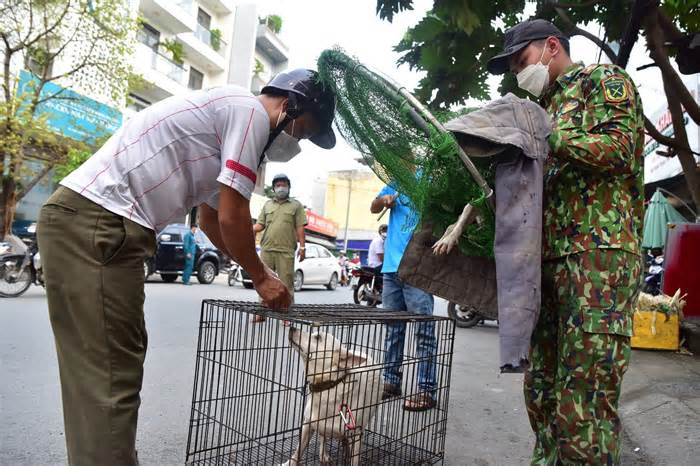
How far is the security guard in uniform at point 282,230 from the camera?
6906 mm

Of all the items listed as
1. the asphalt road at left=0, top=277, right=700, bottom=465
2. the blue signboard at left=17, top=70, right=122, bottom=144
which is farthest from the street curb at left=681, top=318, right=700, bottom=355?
the blue signboard at left=17, top=70, right=122, bottom=144

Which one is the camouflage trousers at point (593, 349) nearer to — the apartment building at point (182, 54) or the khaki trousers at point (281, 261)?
the khaki trousers at point (281, 261)

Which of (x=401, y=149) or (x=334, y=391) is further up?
(x=401, y=149)

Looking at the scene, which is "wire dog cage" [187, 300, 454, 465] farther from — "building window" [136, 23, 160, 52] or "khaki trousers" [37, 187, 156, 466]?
"building window" [136, 23, 160, 52]

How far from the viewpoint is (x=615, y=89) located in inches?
69.5

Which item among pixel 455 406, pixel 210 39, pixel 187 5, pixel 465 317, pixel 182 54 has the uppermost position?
pixel 187 5

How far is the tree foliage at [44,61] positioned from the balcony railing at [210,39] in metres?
10.7

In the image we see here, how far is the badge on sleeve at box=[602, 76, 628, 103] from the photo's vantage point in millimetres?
1743

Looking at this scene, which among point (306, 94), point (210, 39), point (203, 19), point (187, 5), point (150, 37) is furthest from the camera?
point (203, 19)

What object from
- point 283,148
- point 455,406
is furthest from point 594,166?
point 455,406

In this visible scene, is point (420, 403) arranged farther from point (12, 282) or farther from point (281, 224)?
point (12, 282)

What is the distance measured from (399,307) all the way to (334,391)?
5.18 ft

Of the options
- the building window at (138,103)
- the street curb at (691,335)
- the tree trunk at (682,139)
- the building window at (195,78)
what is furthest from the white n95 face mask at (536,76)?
the building window at (195,78)

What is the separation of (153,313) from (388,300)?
4.58 meters
